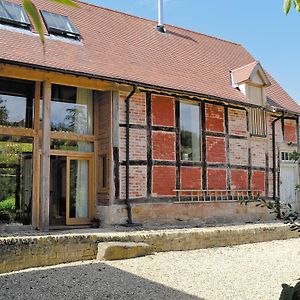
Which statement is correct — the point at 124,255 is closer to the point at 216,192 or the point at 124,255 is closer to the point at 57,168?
the point at 57,168

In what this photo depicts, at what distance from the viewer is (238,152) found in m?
12.2

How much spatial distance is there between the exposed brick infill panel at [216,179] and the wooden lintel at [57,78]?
3.35 m

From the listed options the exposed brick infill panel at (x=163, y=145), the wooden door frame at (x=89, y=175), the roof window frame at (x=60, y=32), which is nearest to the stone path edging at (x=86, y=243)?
the wooden door frame at (x=89, y=175)

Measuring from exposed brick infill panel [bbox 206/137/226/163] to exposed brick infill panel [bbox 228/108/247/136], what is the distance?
564 mm

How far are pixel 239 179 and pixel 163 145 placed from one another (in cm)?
285

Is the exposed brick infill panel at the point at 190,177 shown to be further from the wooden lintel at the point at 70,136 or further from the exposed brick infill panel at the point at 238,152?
the wooden lintel at the point at 70,136

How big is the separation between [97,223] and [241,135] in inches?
202

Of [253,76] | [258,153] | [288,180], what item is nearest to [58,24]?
[253,76]

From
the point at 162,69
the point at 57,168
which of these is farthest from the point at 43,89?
the point at 162,69

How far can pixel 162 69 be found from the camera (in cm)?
1172

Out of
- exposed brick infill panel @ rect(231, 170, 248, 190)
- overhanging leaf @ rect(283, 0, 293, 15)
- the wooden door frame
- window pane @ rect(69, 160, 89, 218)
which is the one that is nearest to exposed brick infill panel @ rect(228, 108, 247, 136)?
exposed brick infill panel @ rect(231, 170, 248, 190)

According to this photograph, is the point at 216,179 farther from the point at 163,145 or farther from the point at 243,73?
the point at 243,73

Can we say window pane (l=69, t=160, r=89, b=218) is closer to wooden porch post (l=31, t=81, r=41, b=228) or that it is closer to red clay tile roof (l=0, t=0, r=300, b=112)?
wooden porch post (l=31, t=81, r=41, b=228)

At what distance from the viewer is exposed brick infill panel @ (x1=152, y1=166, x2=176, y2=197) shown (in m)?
10.5
